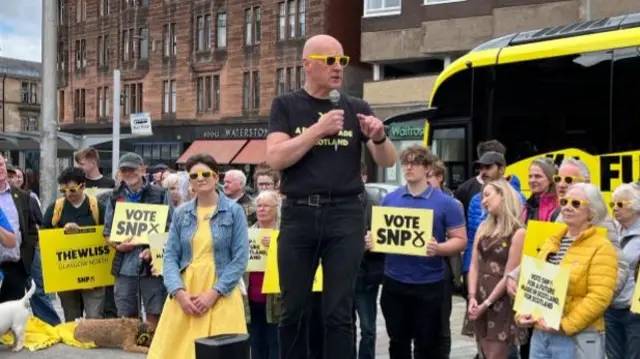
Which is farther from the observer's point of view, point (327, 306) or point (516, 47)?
point (516, 47)

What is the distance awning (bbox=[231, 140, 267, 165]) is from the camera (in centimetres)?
3975

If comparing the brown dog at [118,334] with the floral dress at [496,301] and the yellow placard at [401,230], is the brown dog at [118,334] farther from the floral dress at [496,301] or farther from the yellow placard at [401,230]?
the floral dress at [496,301]

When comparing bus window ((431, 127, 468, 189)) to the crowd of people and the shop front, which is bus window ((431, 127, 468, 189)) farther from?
the shop front

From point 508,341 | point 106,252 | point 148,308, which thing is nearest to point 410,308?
point 508,341

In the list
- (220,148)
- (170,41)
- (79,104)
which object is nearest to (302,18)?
(220,148)

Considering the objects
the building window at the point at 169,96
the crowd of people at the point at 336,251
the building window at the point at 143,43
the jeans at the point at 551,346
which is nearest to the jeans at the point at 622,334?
the crowd of people at the point at 336,251

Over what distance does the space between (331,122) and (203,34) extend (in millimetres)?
42204

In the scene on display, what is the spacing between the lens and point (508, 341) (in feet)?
19.5

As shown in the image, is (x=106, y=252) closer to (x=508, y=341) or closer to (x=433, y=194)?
(x=433, y=194)

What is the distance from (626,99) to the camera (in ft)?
35.5

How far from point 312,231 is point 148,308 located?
382 cm

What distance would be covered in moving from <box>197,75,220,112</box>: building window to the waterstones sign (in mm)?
1422

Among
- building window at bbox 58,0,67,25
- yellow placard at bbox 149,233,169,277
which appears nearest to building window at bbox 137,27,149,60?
building window at bbox 58,0,67,25

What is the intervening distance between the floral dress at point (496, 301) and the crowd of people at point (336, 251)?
0.03 feet
